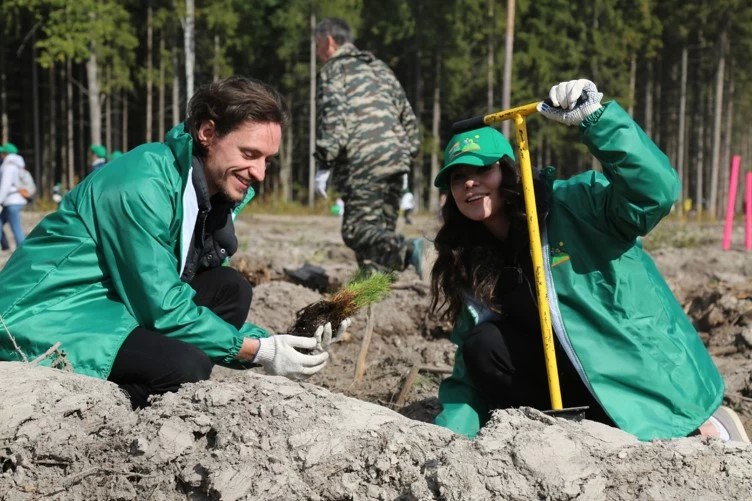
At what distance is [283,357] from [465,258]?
2.58 feet

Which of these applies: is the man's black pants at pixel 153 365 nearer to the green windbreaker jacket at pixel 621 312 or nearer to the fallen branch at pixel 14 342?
the fallen branch at pixel 14 342

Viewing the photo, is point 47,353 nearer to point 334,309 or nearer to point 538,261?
point 334,309

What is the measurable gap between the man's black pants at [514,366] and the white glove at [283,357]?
2.07ft

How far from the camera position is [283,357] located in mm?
2836

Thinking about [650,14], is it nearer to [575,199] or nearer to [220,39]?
[220,39]

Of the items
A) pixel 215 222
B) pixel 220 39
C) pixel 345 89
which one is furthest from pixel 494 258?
pixel 220 39

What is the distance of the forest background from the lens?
928 inches

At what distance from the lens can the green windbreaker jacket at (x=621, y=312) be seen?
280 centimetres

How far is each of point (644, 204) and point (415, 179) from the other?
2482 centimetres

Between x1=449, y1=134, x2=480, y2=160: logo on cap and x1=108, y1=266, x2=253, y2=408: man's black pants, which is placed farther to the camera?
x1=449, y1=134, x2=480, y2=160: logo on cap

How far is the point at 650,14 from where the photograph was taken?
30125 millimetres

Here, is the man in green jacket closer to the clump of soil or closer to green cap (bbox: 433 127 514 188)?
the clump of soil

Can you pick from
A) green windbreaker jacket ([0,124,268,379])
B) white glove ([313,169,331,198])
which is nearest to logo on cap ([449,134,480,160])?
green windbreaker jacket ([0,124,268,379])

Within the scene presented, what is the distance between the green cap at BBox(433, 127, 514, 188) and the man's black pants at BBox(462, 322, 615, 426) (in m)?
0.62
